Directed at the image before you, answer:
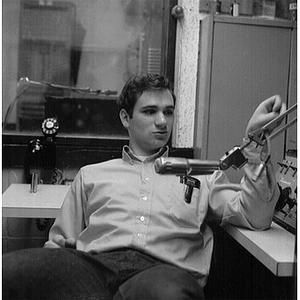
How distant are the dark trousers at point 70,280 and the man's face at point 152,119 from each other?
33cm

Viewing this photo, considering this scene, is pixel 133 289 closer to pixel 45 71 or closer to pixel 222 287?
pixel 222 287

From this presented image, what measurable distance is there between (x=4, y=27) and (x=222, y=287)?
0.91 meters

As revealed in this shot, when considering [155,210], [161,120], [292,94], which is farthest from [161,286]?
[292,94]

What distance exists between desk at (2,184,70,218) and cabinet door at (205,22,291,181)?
40cm

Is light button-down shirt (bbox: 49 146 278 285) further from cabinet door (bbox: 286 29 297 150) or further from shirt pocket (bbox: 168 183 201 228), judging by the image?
cabinet door (bbox: 286 29 297 150)

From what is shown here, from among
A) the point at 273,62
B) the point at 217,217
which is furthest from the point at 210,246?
the point at 273,62

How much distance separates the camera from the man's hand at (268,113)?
0.98 metres

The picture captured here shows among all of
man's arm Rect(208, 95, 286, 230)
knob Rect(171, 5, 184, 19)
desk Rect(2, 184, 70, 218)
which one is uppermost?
knob Rect(171, 5, 184, 19)

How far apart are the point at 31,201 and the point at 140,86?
1.28 feet

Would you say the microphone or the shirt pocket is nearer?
the microphone

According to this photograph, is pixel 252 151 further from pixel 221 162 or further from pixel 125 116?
pixel 125 116

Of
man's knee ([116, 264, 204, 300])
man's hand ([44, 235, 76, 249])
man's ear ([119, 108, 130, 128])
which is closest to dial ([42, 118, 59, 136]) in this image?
man's ear ([119, 108, 130, 128])

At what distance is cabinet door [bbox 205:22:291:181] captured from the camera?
50.3 inches

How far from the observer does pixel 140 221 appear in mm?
1171
